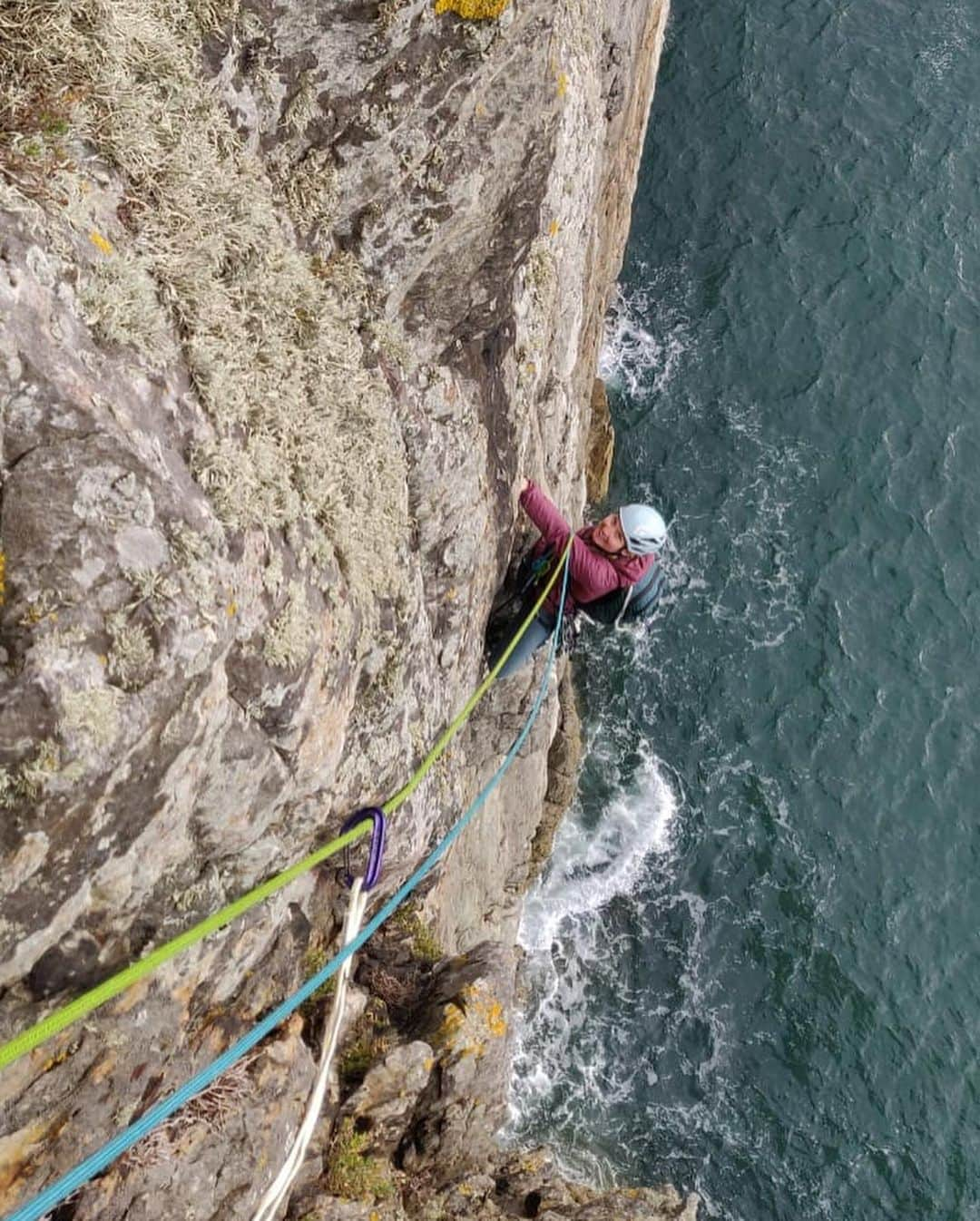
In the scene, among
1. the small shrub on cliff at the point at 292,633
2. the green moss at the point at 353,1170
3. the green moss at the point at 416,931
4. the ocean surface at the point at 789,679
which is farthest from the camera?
the ocean surface at the point at 789,679

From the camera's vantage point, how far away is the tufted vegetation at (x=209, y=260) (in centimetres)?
539

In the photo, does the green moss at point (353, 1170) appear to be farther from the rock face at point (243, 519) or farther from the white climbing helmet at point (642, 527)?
the white climbing helmet at point (642, 527)

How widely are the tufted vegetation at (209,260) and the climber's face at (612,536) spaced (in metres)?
3.44

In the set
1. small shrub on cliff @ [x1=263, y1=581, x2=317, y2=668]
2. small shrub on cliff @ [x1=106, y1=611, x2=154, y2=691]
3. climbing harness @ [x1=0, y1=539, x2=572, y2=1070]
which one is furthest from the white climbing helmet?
small shrub on cliff @ [x1=106, y1=611, x2=154, y2=691]

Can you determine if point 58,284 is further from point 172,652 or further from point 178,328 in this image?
point 172,652

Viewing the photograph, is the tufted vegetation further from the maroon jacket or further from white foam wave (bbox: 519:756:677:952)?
white foam wave (bbox: 519:756:677:952)

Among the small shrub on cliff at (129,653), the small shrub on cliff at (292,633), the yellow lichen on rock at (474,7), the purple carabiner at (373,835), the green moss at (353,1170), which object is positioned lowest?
the green moss at (353,1170)

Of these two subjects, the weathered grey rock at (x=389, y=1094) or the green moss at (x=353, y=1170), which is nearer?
the green moss at (x=353, y=1170)

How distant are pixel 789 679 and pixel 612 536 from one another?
13.9 meters

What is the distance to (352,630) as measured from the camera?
268 inches

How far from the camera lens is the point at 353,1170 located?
8.56 metres

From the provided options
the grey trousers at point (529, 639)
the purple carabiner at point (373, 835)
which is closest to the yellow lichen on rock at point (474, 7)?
the purple carabiner at point (373, 835)

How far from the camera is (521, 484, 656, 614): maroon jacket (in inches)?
400

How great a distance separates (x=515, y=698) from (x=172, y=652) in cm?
795
